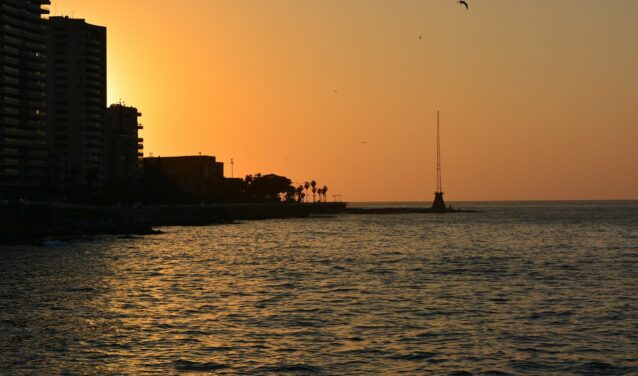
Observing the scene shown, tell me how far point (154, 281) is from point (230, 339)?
3322 cm

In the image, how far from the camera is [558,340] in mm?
40250

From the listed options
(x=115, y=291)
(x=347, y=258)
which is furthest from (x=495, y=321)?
(x=347, y=258)

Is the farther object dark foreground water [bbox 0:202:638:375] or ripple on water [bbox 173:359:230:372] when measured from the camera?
dark foreground water [bbox 0:202:638:375]

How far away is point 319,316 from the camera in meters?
48.5

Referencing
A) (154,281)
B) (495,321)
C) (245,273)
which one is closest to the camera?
(495,321)

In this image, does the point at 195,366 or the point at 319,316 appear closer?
the point at 195,366

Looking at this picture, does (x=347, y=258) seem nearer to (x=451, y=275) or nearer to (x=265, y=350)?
(x=451, y=275)

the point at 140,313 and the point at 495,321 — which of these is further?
the point at 140,313

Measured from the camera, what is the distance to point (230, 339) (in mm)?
40688

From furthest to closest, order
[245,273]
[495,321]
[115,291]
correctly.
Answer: [245,273], [115,291], [495,321]

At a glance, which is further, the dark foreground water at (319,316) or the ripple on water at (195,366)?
the dark foreground water at (319,316)

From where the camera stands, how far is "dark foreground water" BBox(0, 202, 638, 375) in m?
35.3

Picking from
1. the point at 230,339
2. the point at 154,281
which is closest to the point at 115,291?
the point at 154,281

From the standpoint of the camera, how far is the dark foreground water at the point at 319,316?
35.3m
